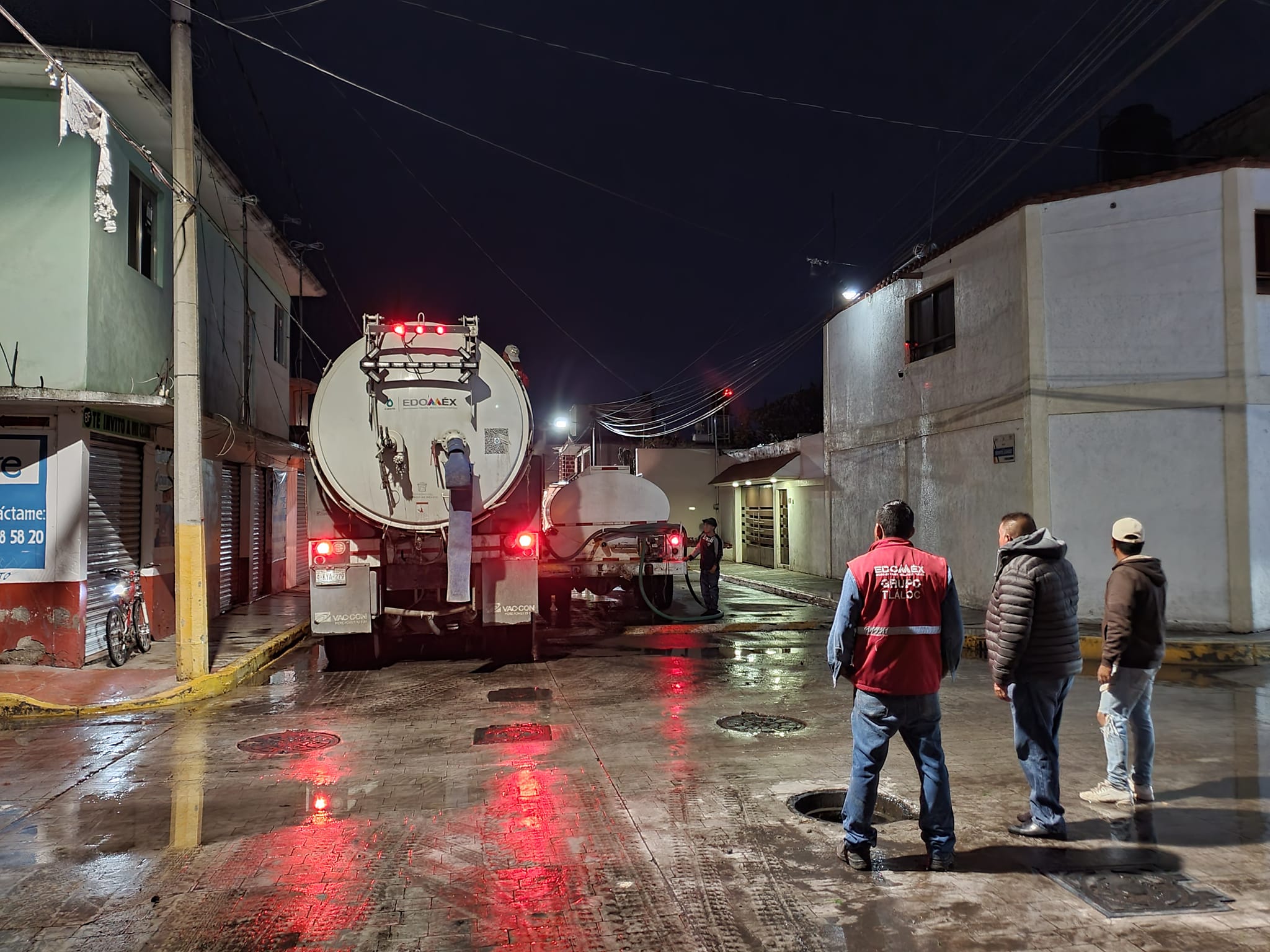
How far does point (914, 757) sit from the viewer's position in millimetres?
4254

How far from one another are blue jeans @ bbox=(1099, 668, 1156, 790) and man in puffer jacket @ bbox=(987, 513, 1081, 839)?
0.69 metres

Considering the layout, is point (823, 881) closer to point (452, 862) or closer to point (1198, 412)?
point (452, 862)

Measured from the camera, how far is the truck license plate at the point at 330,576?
9.41m

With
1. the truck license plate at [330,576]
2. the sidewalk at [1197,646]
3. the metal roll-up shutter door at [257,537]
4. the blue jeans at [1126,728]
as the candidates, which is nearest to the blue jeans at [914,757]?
the blue jeans at [1126,728]

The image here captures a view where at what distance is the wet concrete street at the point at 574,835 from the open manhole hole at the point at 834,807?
0.19ft

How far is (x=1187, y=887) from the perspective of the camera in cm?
407

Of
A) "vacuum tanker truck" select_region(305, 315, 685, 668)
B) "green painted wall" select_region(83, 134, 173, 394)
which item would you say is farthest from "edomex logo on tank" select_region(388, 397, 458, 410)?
"green painted wall" select_region(83, 134, 173, 394)

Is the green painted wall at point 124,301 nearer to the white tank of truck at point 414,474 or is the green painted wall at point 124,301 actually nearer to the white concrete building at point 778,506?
the white tank of truck at point 414,474

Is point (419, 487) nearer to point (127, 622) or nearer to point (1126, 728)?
point (127, 622)

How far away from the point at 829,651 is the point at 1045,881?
1.47 metres

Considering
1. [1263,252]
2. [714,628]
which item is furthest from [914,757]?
[1263,252]

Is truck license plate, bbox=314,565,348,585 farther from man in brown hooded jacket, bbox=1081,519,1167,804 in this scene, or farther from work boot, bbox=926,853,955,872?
man in brown hooded jacket, bbox=1081,519,1167,804

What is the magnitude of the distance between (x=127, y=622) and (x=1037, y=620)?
10026 mm

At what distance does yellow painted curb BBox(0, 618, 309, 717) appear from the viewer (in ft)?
26.3
